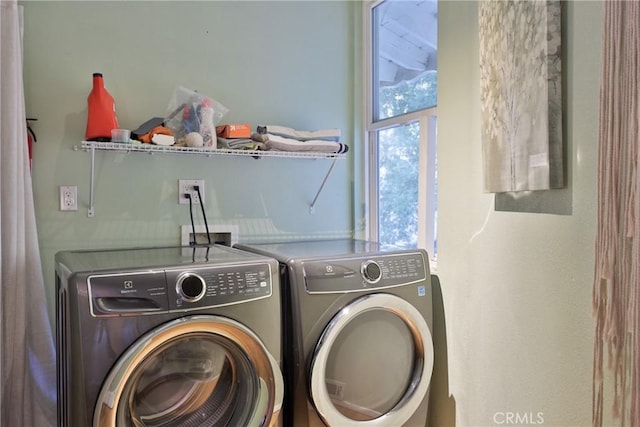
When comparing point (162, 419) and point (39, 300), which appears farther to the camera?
point (39, 300)

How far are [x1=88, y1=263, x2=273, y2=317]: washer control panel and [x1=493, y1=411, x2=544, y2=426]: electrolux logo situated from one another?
895 millimetres

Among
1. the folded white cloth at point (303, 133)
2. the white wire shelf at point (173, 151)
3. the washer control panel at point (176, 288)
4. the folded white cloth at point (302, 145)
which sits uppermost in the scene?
the folded white cloth at point (303, 133)

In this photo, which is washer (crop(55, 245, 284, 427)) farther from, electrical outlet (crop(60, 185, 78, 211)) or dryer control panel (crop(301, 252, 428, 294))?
electrical outlet (crop(60, 185, 78, 211))

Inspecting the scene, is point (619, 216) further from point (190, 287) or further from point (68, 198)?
point (68, 198)

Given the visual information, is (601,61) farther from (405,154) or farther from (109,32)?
(109,32)

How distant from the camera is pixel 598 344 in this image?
114 cm

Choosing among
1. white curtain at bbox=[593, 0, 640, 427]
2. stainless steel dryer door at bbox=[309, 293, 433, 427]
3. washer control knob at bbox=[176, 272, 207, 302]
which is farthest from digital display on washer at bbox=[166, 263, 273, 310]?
white curtain at bbox=[593, 0, 640, 427]

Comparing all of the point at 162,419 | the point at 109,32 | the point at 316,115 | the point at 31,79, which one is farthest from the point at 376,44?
the point at 162,419

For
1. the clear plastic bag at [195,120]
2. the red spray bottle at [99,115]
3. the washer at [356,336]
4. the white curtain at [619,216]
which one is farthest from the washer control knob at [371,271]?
the red spray bottle at [99,115]

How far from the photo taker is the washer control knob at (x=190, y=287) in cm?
137

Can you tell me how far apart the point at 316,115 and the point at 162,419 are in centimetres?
161

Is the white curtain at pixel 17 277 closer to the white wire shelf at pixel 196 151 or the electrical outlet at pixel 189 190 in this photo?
the white wire shelf at pixel 196 151

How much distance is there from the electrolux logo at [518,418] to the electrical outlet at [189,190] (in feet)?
5.03

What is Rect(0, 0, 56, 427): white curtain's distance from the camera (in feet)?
5.41
